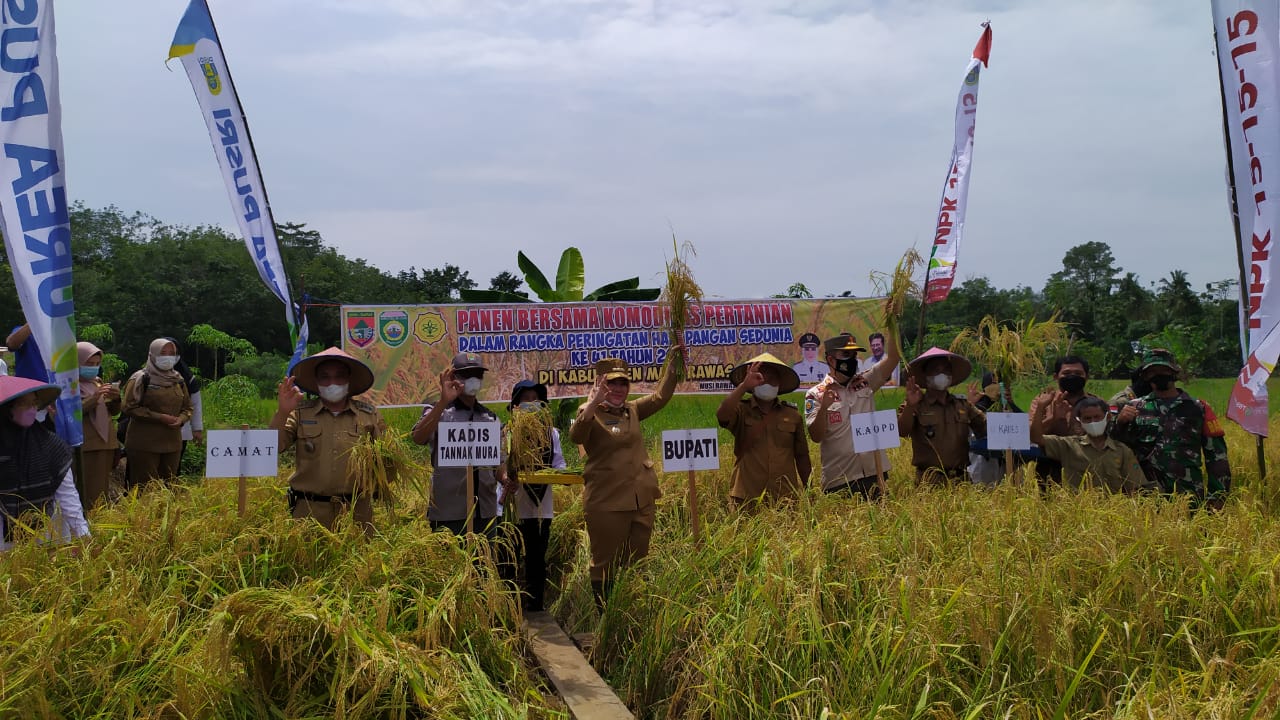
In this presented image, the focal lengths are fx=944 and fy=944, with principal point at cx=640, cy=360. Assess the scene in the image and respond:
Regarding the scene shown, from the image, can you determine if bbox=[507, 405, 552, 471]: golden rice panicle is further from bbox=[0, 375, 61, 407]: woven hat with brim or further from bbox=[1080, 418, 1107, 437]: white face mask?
bbox=[1080, 418, 1107, 437]: white face mask

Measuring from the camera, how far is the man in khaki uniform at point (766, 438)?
692 cm

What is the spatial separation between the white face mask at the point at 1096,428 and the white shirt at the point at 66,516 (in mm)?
6900

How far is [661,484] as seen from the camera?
9094mm

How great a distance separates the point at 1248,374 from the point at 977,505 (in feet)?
10.0

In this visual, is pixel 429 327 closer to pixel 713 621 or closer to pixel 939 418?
pixel 939 418

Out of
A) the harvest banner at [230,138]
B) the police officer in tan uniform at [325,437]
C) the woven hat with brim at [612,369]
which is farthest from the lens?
the harvest banner at [230,138]

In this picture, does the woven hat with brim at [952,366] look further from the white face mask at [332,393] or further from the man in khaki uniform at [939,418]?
the white face mask at [332,393]

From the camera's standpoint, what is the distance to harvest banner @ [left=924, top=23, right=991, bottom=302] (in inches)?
448

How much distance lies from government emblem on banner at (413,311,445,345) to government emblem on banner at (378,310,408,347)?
0.17 meters

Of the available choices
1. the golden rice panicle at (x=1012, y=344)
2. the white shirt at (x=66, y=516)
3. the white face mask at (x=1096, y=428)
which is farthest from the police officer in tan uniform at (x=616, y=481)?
the white face mask at (x=1096, y=428)

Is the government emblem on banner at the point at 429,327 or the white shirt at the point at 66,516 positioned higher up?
the government emblem on banner at the point at 429,327

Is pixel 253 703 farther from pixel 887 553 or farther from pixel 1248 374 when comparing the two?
pixel 1248 374

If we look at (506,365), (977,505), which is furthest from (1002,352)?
(506,365)

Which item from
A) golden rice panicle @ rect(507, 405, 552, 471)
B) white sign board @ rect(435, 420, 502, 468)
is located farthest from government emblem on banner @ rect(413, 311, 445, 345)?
white sign board @ rect(435, 420, 502, 468)
